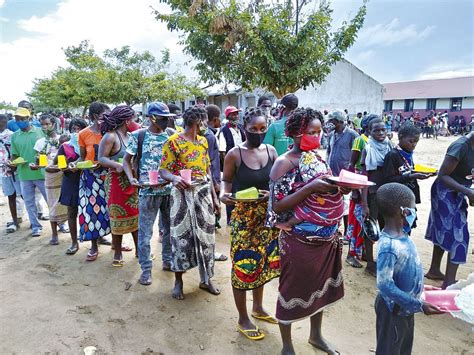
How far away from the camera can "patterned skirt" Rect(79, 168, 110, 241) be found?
4.49m

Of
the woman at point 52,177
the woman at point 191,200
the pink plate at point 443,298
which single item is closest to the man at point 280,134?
the woman at point 191,200

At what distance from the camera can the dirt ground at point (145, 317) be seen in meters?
2.90

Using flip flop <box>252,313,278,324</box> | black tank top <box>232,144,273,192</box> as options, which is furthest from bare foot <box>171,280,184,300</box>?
black tank top <box>232,144,273,192</box>

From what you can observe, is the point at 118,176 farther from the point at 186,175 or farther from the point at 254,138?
the point at 254,138

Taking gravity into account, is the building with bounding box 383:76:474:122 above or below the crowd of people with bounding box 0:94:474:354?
above

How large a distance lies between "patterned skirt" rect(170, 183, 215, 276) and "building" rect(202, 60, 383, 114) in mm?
21761

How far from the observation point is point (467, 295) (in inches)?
68.2

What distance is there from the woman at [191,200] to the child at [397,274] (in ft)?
6.00

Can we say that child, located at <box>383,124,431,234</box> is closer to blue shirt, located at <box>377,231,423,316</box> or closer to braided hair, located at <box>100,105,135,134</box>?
blue shirt, located at <box>377,231,423,316</box>

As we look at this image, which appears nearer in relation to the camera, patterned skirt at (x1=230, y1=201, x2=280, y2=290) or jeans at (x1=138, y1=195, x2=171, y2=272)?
patterned skirt at (x1=230, y1=201, x2=280, y2=290)

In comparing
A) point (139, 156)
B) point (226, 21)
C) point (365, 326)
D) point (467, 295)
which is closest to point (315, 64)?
point (226, 21)

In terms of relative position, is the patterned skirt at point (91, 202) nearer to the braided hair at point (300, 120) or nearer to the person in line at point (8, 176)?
the person in line at point (8, 176)

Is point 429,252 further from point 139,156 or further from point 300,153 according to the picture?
point 139,156

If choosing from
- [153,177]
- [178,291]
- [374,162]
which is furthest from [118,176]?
[374,162]
